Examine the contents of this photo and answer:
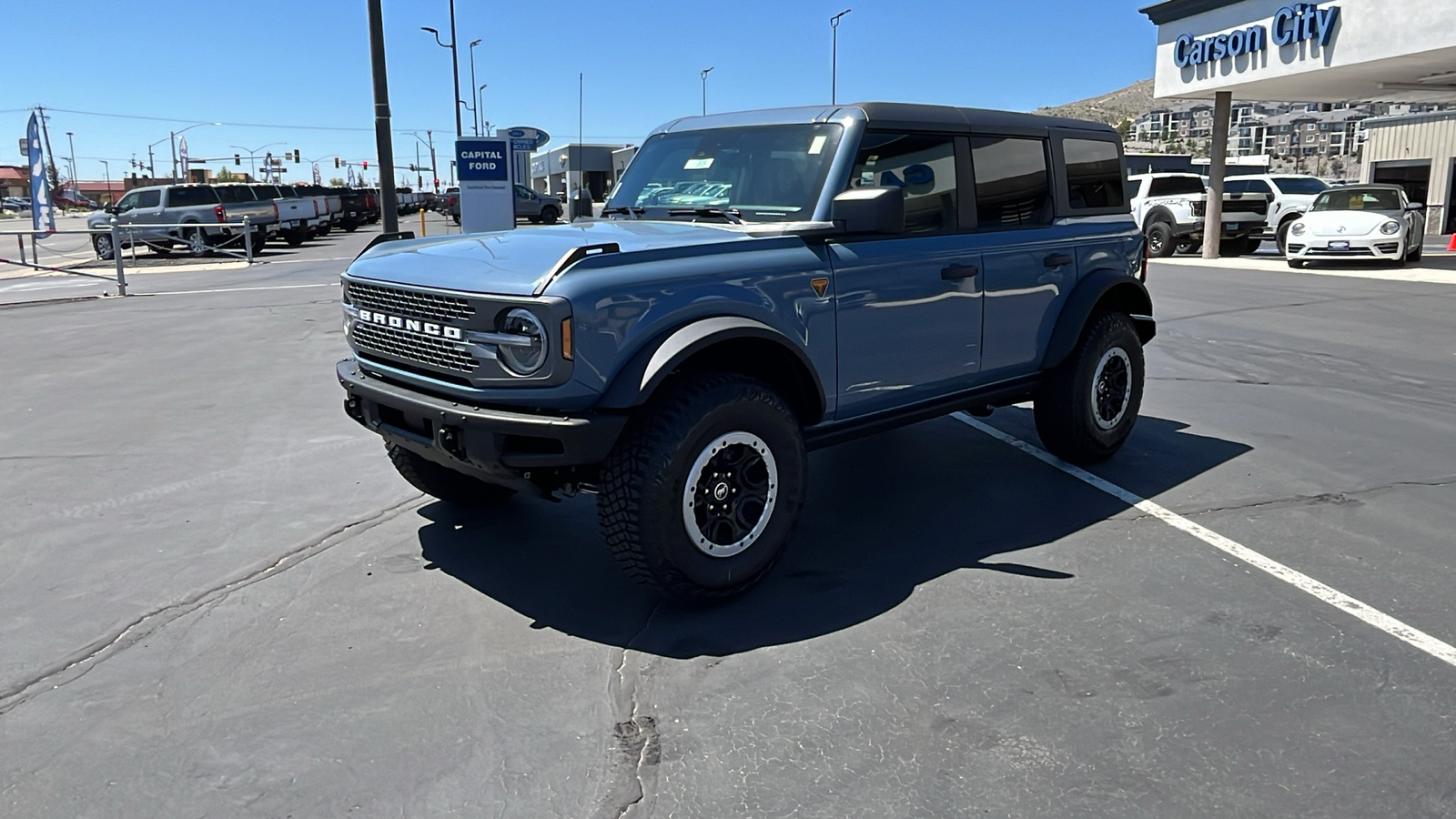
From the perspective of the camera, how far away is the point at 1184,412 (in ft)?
24.5

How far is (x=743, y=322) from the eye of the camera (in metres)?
3.96

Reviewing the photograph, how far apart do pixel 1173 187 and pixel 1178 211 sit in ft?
3.27

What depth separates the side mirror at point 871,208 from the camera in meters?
4.19

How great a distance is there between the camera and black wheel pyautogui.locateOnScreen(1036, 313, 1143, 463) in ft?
18.7

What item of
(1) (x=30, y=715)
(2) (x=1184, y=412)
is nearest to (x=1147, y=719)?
(1) (x=30, y=715)

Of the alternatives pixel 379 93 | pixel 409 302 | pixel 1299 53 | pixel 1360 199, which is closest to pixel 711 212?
pixel 409 302

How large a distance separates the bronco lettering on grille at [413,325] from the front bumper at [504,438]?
0.81 ft

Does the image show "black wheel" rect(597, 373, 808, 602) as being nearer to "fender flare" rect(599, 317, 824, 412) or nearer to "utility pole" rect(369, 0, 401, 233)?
"fender flare" rect(599, 317, 824, 412)

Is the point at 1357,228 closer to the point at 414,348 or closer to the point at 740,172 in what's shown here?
the point at 740,172

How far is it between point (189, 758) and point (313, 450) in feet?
11.8

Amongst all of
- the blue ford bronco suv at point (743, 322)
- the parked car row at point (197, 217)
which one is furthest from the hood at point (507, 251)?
the parked car row at point (197, 217)

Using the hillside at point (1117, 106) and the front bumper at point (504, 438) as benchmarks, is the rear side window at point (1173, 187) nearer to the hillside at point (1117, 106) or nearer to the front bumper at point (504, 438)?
the front bumper at point (504, 438)

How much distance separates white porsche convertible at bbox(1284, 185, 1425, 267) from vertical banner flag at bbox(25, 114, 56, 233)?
27.0m

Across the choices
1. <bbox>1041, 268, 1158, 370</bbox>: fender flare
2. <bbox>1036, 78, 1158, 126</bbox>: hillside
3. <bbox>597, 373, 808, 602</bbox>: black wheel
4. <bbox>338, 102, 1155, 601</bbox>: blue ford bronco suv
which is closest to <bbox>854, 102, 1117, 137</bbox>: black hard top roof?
<bbox>338, 102, 1155, 601</bbox>: blue ford bronco suv
